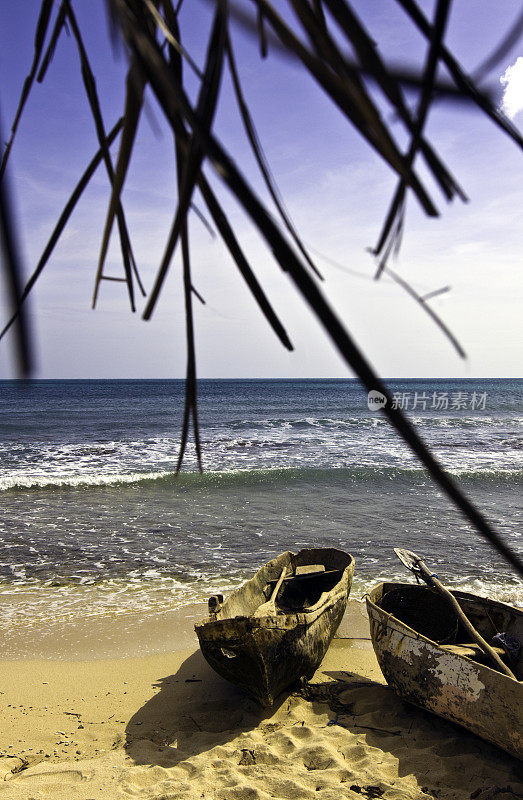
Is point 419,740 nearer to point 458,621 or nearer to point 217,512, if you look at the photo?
point 458,621

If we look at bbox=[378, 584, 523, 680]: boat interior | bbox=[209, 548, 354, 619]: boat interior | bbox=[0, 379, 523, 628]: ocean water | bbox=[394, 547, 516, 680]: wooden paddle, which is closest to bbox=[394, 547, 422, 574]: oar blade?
bbox=[394, 547, 516, 680]: wooden paddle

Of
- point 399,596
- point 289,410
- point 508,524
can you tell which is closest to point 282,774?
point 399,596

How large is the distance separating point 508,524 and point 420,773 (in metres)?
7.98

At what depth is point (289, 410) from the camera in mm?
37438

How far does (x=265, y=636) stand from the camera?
14.9 feet

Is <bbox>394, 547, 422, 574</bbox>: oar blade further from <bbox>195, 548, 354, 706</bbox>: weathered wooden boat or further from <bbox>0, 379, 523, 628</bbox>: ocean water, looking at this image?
<bbox>0, 379, 523, 628</bbox>: ocean water

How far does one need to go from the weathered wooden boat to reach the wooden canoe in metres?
0.56

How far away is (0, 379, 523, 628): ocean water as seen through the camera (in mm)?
7926

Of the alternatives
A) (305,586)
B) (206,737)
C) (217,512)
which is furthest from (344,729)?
(217,512)

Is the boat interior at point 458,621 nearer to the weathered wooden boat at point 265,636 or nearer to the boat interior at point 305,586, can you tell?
the weathered wooden boat at point 265,636

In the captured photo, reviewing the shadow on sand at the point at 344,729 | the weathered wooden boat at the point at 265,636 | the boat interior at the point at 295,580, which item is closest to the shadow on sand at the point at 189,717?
the shadow on sand at the point at 344,729

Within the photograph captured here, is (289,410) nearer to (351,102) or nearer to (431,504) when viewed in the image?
(431,504)

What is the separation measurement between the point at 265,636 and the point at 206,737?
0.90 m

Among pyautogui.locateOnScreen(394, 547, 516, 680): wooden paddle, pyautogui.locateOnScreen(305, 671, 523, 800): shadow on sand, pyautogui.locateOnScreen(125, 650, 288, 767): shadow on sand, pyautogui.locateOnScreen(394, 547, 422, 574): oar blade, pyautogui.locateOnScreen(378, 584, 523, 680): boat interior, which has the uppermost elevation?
pyautogui.locateOnScreen(394, 547, 422, 574): oar blade
